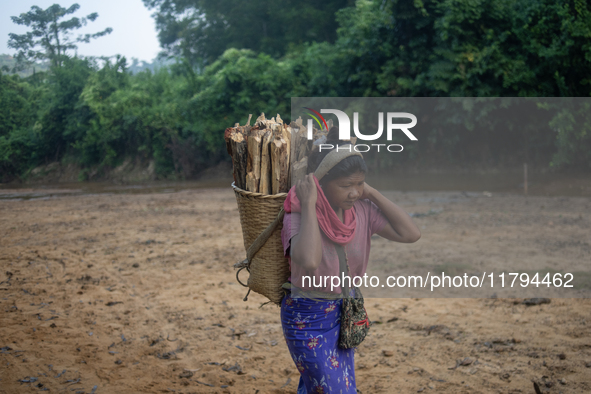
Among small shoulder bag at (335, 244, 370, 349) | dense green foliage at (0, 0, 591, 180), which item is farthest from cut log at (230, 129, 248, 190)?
dense green foliage at (0, 0, 591, 180)

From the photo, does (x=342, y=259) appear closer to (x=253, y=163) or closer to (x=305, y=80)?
(x=253, y=163)

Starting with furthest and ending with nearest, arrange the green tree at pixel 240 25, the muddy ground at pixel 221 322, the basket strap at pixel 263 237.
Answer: the green tree at pixel 240 25
the muddy ground at pixel 221 322
the basket strap at pixel 263 237

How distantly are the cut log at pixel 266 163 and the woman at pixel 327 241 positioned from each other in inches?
5.8

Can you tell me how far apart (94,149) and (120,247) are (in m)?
17.0

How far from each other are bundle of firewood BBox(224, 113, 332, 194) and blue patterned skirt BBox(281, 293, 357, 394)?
507 mm

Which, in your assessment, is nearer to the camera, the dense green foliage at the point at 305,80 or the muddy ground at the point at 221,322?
the muddy ground at the point at 221,322

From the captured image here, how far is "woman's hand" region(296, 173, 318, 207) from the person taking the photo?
1737 millimetres

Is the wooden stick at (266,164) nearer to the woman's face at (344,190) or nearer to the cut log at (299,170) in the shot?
the cut log at (299,170)

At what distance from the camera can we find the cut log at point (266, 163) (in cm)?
188

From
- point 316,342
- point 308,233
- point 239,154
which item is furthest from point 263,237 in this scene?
point 316,342

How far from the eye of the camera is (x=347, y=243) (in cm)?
188

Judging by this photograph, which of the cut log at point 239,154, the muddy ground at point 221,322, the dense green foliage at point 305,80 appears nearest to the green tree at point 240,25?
the dense green foliage at point 305,80

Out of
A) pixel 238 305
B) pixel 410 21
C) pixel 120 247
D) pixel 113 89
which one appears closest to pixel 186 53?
pixel 113 89

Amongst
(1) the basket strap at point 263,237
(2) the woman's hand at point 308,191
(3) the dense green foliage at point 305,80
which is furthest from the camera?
(3) the dense green foliage at point 305,80
